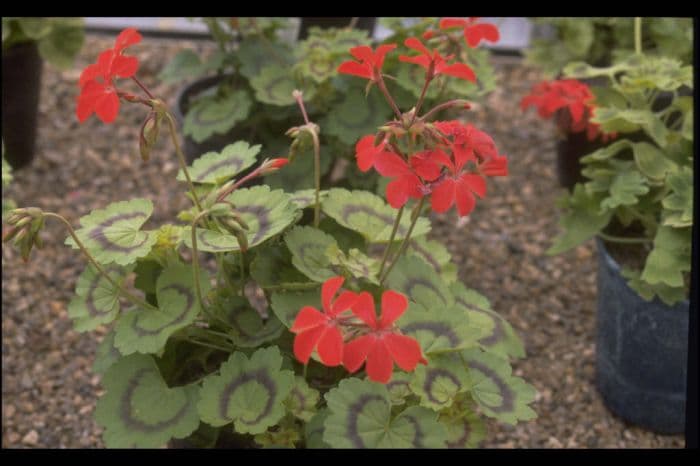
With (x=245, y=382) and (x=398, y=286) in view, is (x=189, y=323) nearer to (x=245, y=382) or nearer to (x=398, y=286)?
(x=245, y=382)

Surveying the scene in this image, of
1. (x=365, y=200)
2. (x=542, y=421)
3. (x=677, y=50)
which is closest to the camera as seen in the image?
(x=365, y=200)

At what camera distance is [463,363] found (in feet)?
5.49

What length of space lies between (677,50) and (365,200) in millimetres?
1530

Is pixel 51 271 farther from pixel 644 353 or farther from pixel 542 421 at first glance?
pixel 644 353

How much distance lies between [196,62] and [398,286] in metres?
1.30

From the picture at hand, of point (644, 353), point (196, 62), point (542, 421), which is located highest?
point (196, 62)

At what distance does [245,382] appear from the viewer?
1.61 m

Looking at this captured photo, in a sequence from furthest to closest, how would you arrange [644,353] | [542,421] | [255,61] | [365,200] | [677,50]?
[677,50] → [255,61] → [542,421] → [644,353] → [365,200]

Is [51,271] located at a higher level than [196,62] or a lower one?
lower

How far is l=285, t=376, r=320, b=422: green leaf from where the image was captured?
162 centimetres

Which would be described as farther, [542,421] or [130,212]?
[542,421]

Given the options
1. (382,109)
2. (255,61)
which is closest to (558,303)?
(382,109)

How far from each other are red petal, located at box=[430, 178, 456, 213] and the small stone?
140cm

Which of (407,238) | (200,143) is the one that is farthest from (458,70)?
(200,143)
